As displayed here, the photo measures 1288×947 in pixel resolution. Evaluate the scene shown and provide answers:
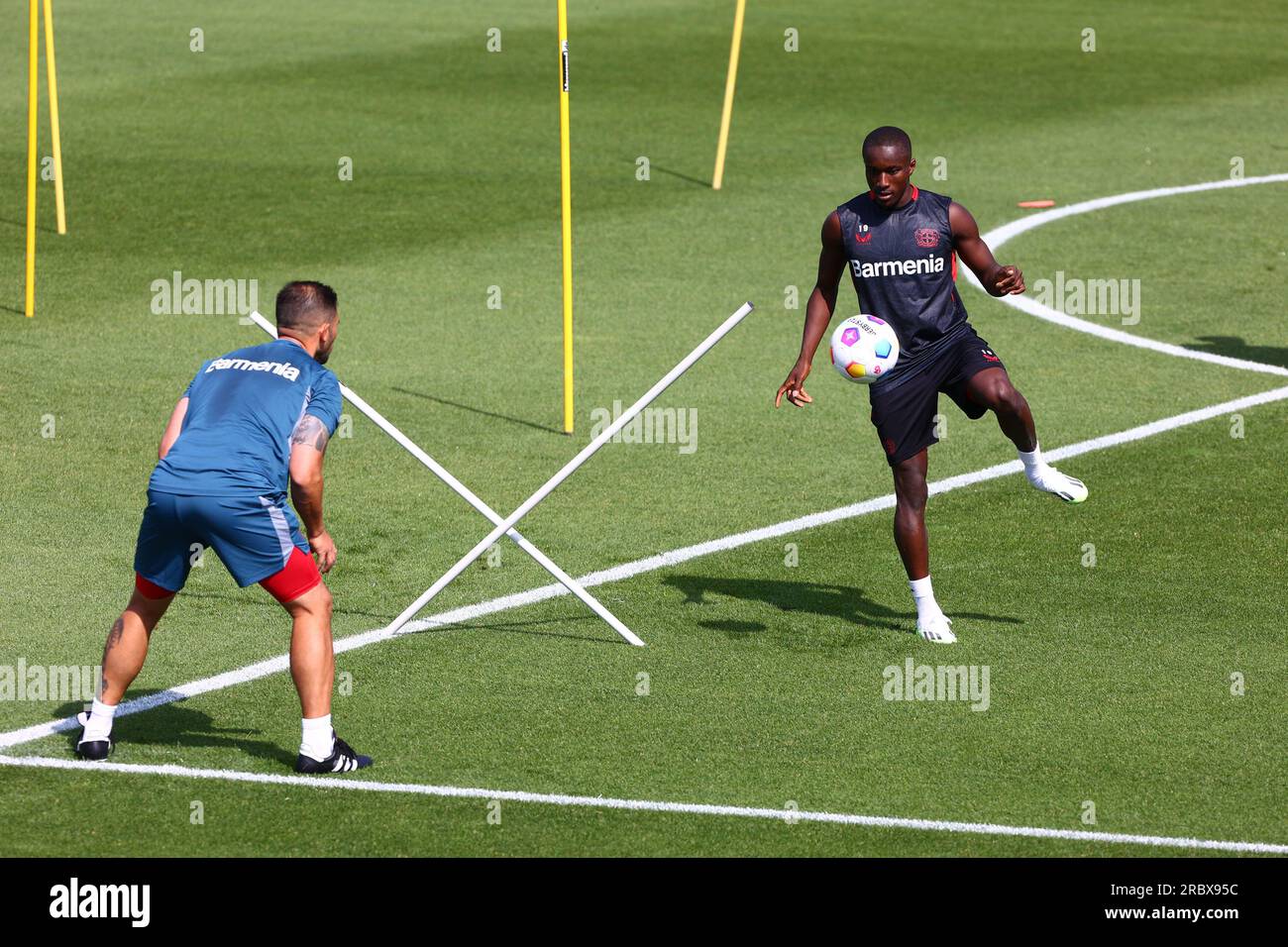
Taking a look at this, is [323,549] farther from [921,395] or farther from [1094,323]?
[1094,323]

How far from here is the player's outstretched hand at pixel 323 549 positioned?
8.94 metres

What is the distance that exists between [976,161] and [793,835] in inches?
688

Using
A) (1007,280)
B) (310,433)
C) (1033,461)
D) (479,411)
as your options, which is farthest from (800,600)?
(479,411)

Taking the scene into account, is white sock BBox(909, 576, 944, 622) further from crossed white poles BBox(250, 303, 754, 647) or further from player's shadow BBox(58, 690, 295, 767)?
player's shadow BBox(58, 690, 295, 767)

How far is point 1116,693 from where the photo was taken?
10031 mm

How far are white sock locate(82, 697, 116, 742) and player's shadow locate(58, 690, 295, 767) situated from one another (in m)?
0.25

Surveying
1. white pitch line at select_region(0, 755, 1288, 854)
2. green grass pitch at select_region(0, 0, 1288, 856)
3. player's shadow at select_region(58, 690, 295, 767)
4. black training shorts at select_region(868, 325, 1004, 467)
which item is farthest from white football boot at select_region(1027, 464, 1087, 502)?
player's shadow at select_region(58, 690, 295, 767)

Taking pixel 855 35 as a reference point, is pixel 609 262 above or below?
below

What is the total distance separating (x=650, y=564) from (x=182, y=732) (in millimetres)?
3615

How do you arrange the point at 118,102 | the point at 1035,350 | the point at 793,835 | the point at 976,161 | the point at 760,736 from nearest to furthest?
1. the point at 793,835
2. the point at 760,736
3. the point at 1035,350
4. the point at 976,161
5. the point at 118,102

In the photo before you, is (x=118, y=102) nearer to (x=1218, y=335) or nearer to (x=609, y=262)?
(x=609, y=262)

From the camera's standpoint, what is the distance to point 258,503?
862 cm

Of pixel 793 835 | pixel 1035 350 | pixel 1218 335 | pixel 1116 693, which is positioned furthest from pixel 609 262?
pixel 793 835

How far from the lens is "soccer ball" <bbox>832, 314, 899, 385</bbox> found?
10.7m
